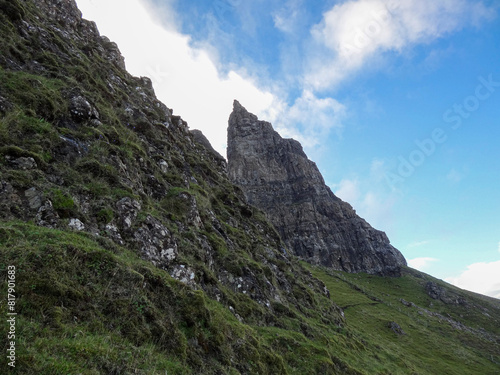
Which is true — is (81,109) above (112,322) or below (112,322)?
above

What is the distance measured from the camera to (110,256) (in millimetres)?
10766

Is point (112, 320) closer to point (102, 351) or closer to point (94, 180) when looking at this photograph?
point (102, 351)

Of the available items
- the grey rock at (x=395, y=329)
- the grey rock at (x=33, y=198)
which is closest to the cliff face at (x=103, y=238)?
the grey rock at (x=33, y=198)

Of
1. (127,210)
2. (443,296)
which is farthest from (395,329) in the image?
(443,296)

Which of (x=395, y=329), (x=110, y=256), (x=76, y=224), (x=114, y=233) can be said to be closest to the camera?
(x=110, y=256)

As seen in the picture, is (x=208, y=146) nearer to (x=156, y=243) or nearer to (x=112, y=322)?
(x=156, y=243)

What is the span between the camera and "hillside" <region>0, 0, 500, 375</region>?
789cm

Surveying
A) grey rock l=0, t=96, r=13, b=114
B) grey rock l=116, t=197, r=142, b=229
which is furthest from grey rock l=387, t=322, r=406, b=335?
grey rock l=0, t=96, r=13, b=114

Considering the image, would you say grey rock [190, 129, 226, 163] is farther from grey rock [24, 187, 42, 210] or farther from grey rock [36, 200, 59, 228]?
grey rock [36, 200, 59, 228]

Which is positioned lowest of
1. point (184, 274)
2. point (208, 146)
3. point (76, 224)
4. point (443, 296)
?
point (184, 274)

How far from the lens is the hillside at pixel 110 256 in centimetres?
789

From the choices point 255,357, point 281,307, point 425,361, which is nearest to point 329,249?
point 425,361

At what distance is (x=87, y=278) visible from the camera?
372 inches

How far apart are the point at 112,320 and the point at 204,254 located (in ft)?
41.3
